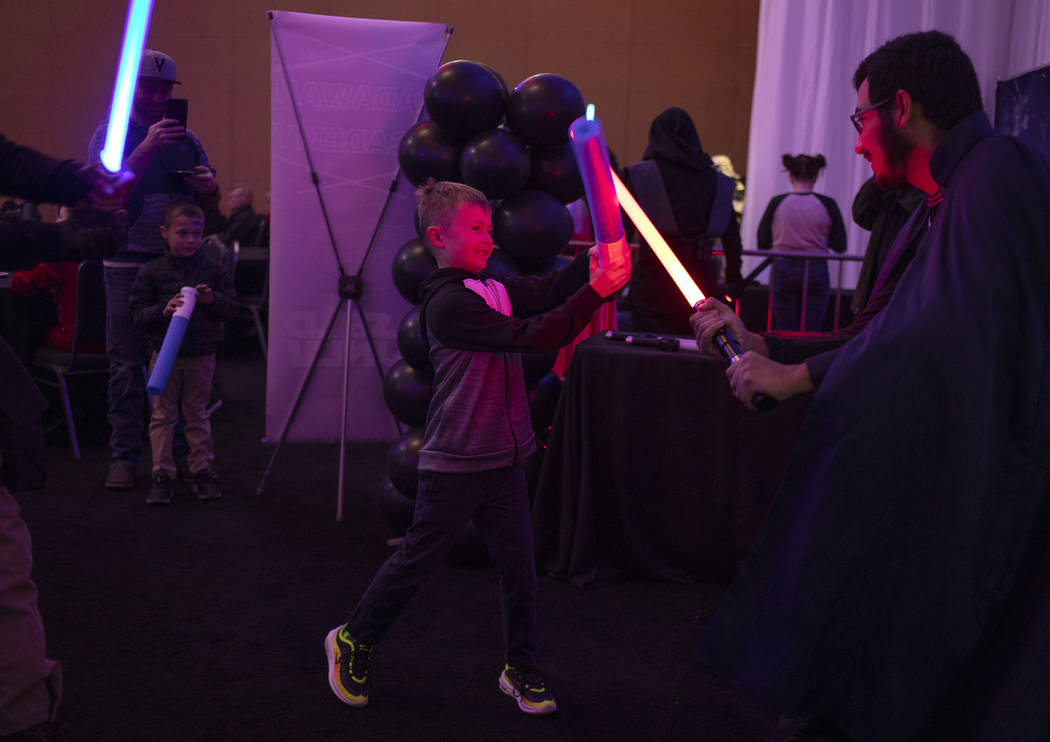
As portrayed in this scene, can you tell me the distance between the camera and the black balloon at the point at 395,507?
3.48 meters

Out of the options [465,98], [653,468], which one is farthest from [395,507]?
[465,98]

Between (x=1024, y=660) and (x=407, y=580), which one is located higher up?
(x=1024, y=660)

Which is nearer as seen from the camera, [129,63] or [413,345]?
[129,63]

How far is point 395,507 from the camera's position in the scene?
3.51 m

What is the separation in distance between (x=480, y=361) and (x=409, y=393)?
1150mm

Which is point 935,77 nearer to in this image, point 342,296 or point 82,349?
point 342,296

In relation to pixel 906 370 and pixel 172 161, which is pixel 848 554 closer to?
pixel 906 370

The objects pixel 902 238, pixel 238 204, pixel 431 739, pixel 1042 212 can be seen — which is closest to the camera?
pixel 1042 212

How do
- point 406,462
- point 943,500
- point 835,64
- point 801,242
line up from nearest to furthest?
point 943,500, point 406,462, point 801,242, point 835,64

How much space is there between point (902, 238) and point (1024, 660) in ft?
2.84

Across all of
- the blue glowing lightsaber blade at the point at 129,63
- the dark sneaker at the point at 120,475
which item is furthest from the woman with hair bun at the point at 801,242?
the blue glowing lightsaber blade at the point at 129,63

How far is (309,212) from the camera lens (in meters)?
4.05

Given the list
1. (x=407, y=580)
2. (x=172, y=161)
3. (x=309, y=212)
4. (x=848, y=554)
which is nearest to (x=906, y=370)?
(x=848, y=554)

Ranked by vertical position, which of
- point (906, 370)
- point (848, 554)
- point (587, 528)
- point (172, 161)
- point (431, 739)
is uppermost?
point (172, 161)
